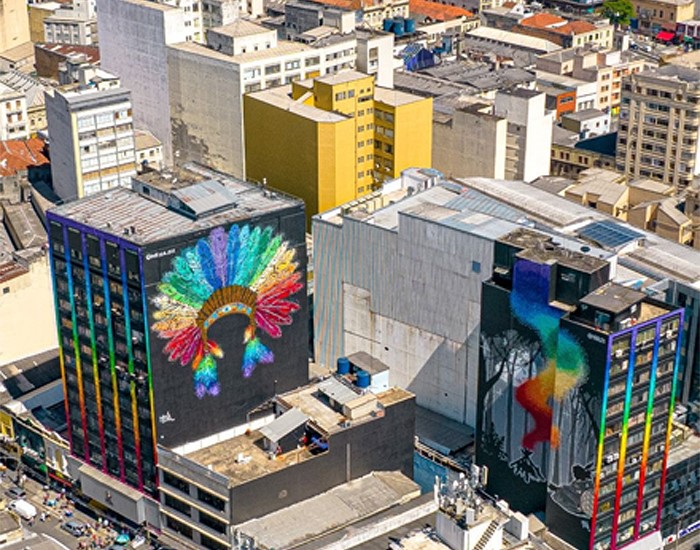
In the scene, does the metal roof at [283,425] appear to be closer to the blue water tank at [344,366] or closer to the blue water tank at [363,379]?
the blue water tank at [363,379]

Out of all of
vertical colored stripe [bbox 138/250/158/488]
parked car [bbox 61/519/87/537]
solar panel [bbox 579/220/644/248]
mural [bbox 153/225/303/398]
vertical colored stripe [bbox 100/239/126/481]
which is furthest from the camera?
solar panel [bbox 579/220/644/248]

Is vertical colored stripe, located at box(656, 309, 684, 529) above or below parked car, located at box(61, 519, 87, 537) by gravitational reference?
above

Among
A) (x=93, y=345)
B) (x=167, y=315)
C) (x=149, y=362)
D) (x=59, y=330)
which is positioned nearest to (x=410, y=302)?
(x=167, y=315)

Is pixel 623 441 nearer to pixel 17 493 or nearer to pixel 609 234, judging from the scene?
pixel 609 234

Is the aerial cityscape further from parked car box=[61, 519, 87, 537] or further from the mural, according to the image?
parked car box=[61, 519, 87, 537]

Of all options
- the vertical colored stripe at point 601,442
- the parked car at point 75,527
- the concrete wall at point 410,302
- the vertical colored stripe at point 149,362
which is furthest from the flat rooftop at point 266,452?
the vertical colored stripe at point 601,442

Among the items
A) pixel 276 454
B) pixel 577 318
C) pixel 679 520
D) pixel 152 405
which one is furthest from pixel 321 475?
pixel 679 520

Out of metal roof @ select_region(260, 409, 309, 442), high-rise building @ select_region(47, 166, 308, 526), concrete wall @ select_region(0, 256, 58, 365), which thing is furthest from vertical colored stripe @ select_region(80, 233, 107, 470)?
concrete wall @ select_region(0, 256, 58, 365)
